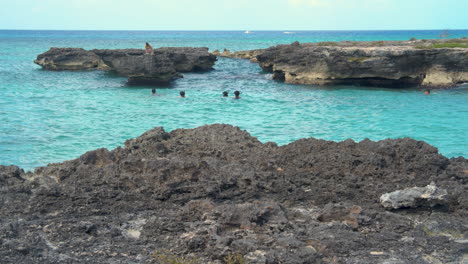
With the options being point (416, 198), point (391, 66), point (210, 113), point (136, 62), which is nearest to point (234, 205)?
point (416, 198)

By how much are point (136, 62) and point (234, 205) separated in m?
26.7

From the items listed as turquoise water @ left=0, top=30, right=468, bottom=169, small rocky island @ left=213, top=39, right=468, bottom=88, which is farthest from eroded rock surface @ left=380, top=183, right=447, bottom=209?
small rocky island @ left=213, top=39, right=468, bottom=88

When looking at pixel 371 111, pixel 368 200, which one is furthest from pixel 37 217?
pixel 371 111

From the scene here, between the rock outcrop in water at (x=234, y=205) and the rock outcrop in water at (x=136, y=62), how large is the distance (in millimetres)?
22528

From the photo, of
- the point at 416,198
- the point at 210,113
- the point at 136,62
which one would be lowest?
the point at 210,113

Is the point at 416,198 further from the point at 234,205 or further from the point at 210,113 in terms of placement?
the point at 210,113

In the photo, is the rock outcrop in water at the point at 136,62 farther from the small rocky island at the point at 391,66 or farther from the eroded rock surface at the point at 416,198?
the eroded rock surface at the point at 416,198

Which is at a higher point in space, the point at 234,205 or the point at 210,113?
the point at 234,205

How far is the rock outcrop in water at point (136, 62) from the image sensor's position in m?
31.5

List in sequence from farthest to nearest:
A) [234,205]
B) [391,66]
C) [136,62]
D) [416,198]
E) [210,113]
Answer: [136,62] < [391,66] < [210,113] < [416,198] < [234,205]

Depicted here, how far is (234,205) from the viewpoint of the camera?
640 cm

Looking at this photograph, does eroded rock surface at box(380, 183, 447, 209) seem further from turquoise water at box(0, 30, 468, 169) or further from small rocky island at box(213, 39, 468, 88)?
small rocky island at box(213, 39, 468, 88)

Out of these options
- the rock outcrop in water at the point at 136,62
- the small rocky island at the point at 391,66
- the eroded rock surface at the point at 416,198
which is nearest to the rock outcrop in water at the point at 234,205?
the eroded rock surface at the point at 416,198

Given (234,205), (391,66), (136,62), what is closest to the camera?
(234,205)
